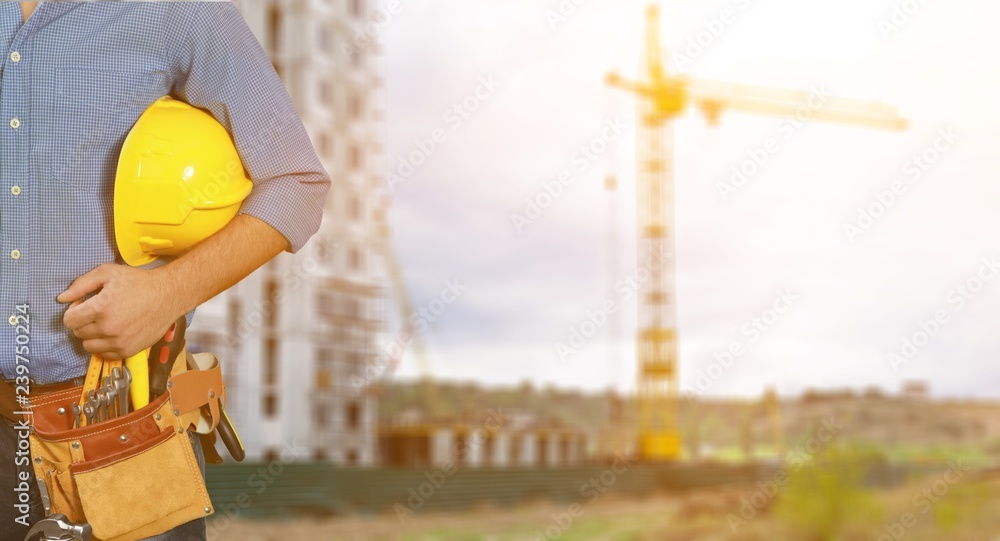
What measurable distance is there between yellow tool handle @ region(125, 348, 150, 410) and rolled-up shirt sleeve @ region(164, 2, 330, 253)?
0.27 meters

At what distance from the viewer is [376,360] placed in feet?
103

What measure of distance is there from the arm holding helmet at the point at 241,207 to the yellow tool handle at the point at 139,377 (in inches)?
2.2

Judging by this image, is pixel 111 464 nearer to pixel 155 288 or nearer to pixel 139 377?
pixel 139 377

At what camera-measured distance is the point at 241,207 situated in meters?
1.61

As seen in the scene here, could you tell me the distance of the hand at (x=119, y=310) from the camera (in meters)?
1.42

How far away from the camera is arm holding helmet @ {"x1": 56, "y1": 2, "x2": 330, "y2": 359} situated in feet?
4.74

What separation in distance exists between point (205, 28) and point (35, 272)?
18.7 inches

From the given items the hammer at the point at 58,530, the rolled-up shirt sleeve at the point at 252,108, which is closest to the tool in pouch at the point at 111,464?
the hammer at the point at 58,530

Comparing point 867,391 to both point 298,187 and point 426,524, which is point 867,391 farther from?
point 298,187

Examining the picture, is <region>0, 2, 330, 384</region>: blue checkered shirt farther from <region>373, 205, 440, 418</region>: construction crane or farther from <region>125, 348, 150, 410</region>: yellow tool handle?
<region>373, 205, 440, 418</region>: construction crane

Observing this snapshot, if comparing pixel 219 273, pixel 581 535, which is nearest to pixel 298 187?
pixel 219 273
